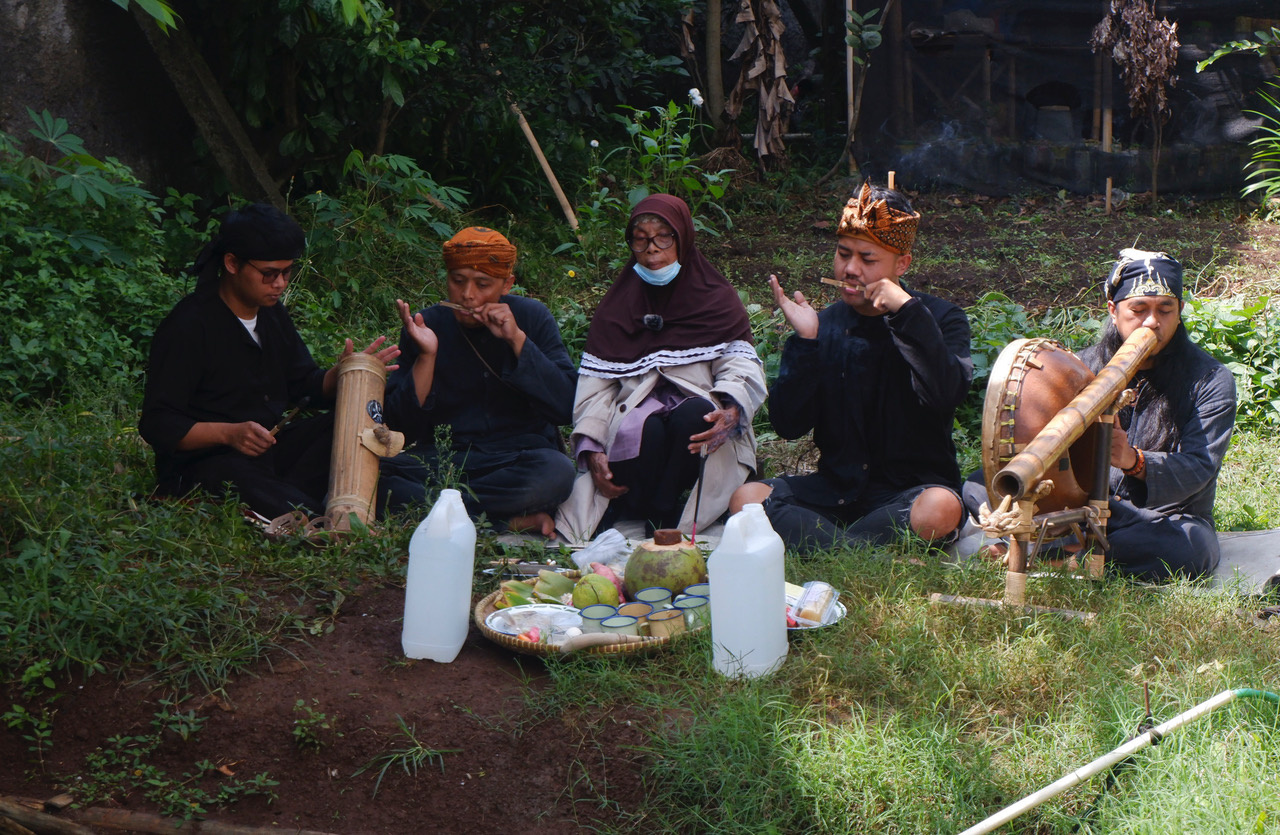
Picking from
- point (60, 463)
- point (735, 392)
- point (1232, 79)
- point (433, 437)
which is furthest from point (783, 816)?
point (1232, 79)

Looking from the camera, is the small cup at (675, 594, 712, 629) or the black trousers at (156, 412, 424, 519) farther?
the black trousers at (156, 412, 424, 519)

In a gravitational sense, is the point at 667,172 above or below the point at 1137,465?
above

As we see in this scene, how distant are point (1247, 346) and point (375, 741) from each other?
494 centimetres

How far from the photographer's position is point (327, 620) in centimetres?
381

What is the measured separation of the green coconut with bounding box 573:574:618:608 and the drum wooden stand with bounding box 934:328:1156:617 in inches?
41.8

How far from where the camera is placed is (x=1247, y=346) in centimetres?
614

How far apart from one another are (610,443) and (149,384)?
179 centimetres

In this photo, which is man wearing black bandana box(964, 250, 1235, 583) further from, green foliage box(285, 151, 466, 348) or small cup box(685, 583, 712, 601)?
green foliage box(285, 151, 466, 348)

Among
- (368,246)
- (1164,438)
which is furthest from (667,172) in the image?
(1164,438)

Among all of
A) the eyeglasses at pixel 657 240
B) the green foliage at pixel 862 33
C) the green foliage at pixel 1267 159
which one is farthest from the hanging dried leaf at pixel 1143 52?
the eyeglasses at pixel 657 240

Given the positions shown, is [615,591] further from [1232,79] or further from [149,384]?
[1232,79]

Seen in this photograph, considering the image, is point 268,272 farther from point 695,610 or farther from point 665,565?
point 695,610

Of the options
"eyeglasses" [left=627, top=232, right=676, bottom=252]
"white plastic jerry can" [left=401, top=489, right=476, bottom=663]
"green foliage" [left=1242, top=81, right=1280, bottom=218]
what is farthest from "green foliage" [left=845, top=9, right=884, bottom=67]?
"white plastic jerry can" [left=401, top=489, right=476, bottom=663]

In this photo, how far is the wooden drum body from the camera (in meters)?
3.72
